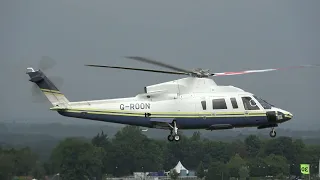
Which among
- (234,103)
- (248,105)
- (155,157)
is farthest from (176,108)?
(155,157)

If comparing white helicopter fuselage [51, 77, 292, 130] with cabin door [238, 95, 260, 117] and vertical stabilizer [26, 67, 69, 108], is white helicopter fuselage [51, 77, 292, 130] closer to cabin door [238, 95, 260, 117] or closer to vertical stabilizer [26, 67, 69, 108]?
cabin door [238, 95, 260, 117]

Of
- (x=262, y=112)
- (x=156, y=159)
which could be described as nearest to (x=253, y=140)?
(x=156, y=159)

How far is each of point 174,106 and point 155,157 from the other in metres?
40.6

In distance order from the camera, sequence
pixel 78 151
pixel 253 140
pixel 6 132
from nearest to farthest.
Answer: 1. pixel 78 151
2. pixel 6 132
3. pixel 253 140

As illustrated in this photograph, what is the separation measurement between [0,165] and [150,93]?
1428cm

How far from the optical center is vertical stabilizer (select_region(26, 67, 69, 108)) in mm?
52500

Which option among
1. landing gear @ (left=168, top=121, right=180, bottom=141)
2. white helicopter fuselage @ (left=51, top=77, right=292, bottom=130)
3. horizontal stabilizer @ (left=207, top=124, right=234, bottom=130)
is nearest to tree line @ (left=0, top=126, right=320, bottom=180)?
white helicopter fuselage @ (left=51, top=77, right=292, bottom=130)

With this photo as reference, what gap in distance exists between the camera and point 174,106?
5262 centimetres

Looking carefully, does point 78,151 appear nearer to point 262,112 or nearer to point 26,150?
point 26,150

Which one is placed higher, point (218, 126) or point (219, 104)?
point (219, 104)

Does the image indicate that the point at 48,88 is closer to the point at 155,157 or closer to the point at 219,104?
the point at 219,104

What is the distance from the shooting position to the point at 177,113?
52.7 metres

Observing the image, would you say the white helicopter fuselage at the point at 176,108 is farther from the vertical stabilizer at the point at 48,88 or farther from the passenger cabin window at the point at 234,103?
the vertical stabilizer at the point at 48,88

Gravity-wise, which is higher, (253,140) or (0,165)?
(253,140)
